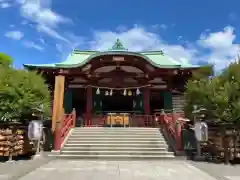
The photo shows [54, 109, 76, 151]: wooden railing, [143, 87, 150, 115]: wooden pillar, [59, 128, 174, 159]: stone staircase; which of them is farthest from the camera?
[143, 87, 150, 115]: wooden pillar

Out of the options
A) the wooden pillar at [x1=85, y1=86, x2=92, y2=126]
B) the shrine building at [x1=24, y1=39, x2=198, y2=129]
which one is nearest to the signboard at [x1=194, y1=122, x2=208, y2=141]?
the shrine building at [x1=24, y1=39, x2=198, y2=129]

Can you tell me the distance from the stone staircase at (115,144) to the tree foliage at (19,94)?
2.24 metres

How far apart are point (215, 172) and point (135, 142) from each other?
15.6 ft

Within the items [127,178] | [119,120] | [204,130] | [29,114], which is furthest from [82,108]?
[127,178]

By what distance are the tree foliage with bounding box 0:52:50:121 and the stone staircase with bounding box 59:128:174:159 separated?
2.24 metres

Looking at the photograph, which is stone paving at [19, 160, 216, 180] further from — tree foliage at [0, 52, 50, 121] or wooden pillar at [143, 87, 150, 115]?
wooden pillar at [143, 87, 150, 115]

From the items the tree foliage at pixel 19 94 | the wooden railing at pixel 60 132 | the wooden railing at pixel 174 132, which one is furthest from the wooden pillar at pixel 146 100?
the tree foliage at pixel 19 94

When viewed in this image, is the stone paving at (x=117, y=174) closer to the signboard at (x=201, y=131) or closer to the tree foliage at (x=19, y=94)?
the signboard at (x=201, y=131)

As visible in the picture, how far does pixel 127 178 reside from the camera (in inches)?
235

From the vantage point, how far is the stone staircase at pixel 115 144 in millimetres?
9852

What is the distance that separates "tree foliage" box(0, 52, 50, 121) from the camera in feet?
31.4

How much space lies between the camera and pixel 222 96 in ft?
29.0

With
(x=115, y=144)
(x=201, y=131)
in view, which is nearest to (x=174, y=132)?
(x=201, y=131)

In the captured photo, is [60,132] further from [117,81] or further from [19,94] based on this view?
[117,81]
